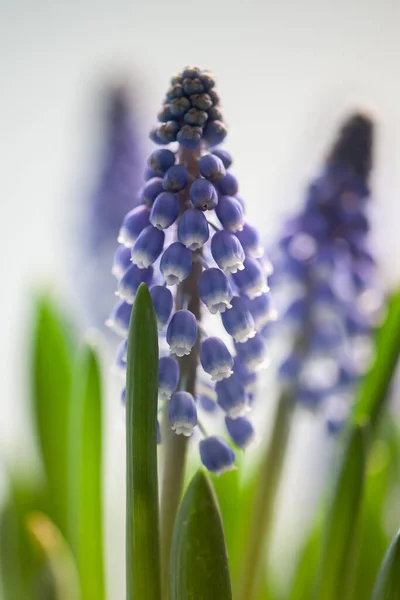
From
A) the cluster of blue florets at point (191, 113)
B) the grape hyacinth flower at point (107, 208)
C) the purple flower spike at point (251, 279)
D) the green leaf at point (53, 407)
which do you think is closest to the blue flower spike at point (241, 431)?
the purple flower spike at point (251, 279)

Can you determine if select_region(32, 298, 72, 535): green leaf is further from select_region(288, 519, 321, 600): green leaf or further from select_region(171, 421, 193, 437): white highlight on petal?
select_region(171, 421, 193, 437): white highlight on petal

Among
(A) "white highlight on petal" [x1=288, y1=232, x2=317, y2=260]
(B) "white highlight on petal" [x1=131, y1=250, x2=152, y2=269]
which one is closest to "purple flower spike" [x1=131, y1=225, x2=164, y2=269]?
(B) "white highlight on petal" [x1=131, y1=250, x2=152, y2=269]

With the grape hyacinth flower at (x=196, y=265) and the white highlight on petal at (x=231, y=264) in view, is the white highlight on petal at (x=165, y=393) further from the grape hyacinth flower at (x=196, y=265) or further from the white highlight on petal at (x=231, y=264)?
the white highlight on petal at (x=231, y=264)

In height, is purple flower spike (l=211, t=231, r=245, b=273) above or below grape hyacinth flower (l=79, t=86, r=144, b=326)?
below

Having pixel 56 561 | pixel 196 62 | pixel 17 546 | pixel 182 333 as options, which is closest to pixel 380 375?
pixel 182 333

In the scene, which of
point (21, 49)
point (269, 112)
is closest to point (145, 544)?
point (269, 112)

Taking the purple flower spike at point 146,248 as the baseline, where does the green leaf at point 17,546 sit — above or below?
below
